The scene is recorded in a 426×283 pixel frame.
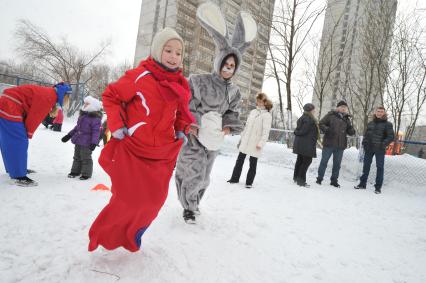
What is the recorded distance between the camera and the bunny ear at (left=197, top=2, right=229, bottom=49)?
303 cm

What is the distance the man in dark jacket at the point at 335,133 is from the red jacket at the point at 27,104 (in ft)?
19.6

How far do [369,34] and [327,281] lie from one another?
47.6ft

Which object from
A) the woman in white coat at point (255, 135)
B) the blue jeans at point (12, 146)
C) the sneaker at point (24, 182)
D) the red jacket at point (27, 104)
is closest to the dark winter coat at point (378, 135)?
the woman in white coat at point (255, 135)

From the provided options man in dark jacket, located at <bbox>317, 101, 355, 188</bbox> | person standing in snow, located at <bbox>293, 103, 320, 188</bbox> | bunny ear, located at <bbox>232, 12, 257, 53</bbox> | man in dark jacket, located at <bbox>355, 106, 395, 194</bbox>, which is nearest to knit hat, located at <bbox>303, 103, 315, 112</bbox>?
person standing in snow, located at <bbox>293, 103, 320, 188</bbox>

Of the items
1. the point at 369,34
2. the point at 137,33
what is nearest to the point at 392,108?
the point at 369,34

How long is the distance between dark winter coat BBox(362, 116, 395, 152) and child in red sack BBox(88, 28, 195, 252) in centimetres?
612

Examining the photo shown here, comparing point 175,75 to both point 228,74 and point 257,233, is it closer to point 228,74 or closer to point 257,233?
point 228,74

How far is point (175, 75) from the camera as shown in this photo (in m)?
2.33

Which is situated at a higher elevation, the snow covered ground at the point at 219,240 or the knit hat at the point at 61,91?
the knit hat at the point at 61,91

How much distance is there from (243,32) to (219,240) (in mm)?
2313

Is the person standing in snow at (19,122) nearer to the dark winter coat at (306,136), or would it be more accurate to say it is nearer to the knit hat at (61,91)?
the knit hat at (61,91)

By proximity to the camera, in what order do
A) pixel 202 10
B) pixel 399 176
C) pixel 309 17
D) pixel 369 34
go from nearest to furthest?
pixel 202 10 < pixel 399 176 < pixel 369 34 < pixel 309 17

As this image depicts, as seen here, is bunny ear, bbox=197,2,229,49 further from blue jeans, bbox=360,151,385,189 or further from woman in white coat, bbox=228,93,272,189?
blue jeans, bbox=360,151,385,189

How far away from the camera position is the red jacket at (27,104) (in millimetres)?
3709
